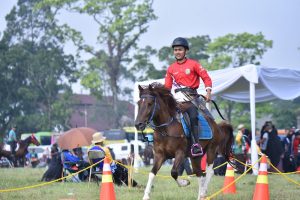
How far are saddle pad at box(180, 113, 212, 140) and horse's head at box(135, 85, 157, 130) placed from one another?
2.34 ft

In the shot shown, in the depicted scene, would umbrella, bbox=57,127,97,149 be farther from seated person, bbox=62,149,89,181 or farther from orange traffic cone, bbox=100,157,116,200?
orange traffic cone, bbox=100,157,116,200

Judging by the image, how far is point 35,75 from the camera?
62188 millimetres

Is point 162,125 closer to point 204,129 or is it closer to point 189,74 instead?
point 204,129

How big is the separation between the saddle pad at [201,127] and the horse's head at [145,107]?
28.0 inches

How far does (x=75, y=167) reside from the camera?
16.8 m

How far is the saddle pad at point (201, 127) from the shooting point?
9922 mm

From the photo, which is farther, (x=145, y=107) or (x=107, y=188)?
(x=107, y=188)

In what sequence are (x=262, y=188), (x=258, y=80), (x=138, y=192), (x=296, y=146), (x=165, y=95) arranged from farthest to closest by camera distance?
(x=296, y=146) < (x=258, y=80) < (x=138, y=192) < (x=165, y=95) < (x=262, y=188)

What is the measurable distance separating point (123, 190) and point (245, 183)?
3897mm

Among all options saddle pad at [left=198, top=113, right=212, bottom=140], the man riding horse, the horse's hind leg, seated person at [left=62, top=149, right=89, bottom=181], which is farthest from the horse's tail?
seated person at [left=62, top=149, right=89, bottom=181]

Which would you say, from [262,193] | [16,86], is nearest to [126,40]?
[16,86]

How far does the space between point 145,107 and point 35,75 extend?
54293 mm

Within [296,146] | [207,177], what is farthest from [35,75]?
[207,177]

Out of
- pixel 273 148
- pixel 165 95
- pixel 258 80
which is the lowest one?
pixel 273 148
